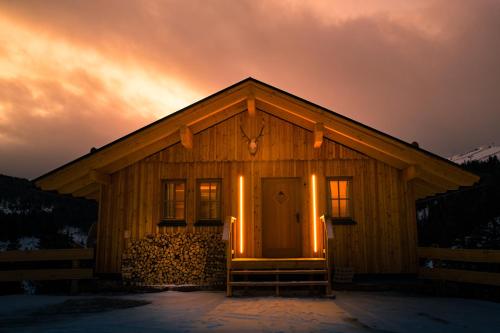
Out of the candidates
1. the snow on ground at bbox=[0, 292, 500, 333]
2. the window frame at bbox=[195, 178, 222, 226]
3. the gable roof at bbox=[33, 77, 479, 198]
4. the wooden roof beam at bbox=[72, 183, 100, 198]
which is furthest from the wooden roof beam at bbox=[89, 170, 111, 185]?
the snow on ground at bbox=[0, 292, 500, 333]

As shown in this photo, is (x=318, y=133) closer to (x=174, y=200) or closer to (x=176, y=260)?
(x=174, y=200)

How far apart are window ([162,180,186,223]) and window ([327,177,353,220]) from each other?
3.96 m

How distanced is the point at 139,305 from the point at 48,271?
3.67 meters

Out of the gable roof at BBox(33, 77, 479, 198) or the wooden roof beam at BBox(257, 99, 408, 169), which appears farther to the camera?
the wooden roof beam at BBox(257, 99, 408, 169)

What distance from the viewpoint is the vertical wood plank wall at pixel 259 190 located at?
10688 millimetres

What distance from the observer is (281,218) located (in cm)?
1102

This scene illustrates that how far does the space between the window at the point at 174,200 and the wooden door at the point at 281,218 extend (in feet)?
7.29

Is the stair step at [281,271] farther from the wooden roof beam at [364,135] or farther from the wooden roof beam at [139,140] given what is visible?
the wooden roof beam at [139,140]

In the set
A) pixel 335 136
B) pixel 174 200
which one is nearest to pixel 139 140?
pixel 174 200

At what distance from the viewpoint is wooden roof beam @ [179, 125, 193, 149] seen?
10.7 meters

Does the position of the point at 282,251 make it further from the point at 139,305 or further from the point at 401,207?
the point at 139,305

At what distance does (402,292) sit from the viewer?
9.87 m

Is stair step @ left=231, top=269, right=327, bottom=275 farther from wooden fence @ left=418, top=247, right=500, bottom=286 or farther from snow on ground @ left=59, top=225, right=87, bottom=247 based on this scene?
snow on ground @ left=59, top=225, right=87, bottom=247

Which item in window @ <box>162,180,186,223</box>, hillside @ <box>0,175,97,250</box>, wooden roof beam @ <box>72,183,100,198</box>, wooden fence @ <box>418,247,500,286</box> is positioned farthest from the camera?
hillside @ <box>0,175,97,250</box>
